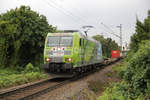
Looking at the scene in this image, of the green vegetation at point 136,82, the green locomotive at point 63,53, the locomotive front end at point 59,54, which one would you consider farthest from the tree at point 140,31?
the green vegetation at point 136,82

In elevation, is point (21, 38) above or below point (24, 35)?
below

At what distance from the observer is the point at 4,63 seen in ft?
56.4

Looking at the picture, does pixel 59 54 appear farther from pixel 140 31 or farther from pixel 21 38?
pixel 140 31

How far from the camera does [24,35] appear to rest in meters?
17.4

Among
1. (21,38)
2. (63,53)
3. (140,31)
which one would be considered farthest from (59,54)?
(140,31)

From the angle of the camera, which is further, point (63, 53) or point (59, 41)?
point (59, 41)

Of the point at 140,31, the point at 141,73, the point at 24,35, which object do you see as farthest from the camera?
the point at 24,35

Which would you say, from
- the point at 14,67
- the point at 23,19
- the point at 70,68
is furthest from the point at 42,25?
the point at 70,68

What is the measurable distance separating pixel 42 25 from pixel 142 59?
1327 centimetres

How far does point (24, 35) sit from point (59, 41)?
579 cm

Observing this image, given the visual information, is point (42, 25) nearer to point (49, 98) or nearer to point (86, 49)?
point (86, 49)

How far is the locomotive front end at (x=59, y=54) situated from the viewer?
12.1 m

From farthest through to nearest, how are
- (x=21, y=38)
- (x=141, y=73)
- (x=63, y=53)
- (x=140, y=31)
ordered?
1. (x=21, y=38)
2. (x=140, y=31)
3. (x=63, y=53)
4. (x=141, y=73)

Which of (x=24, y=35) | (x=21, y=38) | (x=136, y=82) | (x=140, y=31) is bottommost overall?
(x=136, y=82)
